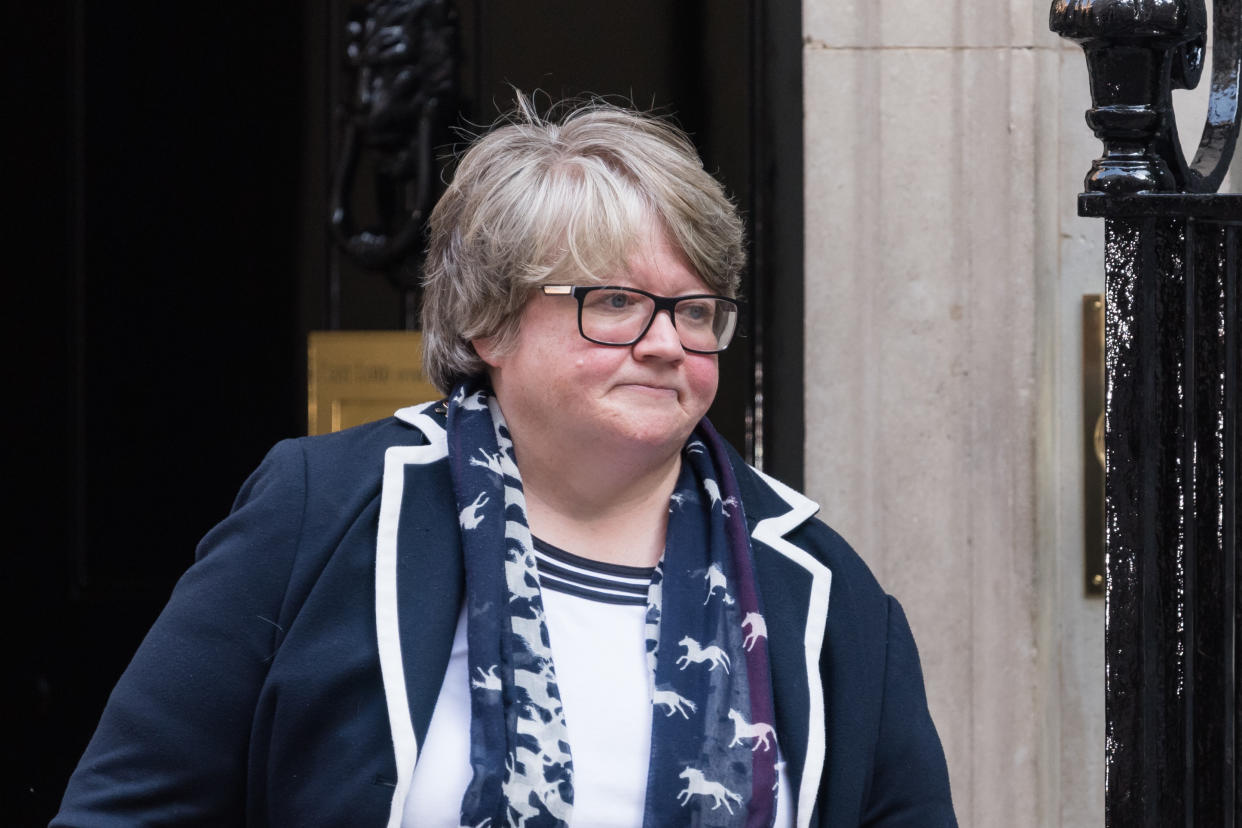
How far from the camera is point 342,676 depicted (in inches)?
67.0

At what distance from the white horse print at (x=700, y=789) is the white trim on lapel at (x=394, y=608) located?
0.30m

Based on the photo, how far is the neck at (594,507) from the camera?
187cm

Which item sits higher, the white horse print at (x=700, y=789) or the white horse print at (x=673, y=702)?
the white horse print at (x=673, y=702)

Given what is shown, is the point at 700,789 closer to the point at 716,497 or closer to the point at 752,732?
the point at 752,732

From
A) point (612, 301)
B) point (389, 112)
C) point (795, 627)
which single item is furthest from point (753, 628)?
point (389, 112)

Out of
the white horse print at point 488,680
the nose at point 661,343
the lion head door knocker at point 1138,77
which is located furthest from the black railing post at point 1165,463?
the white horse print at point 488,680

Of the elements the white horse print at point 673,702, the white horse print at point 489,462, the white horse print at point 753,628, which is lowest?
the white horse print at point 673,702

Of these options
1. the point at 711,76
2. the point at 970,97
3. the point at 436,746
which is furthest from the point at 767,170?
the point at 436,746

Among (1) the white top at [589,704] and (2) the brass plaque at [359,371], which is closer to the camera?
(1) the white top at [589,704]

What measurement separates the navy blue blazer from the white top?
45 millimetres

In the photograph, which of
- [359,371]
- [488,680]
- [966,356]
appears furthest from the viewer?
[359,371]

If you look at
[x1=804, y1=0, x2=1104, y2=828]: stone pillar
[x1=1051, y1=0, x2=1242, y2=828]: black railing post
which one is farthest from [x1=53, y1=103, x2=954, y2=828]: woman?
[x1=804, y1=0, x2=1104, y2=828]: stone pillar

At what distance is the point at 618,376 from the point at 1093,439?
1428mm

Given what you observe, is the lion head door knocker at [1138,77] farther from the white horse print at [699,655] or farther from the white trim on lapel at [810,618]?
the white horse print at [699,655]
